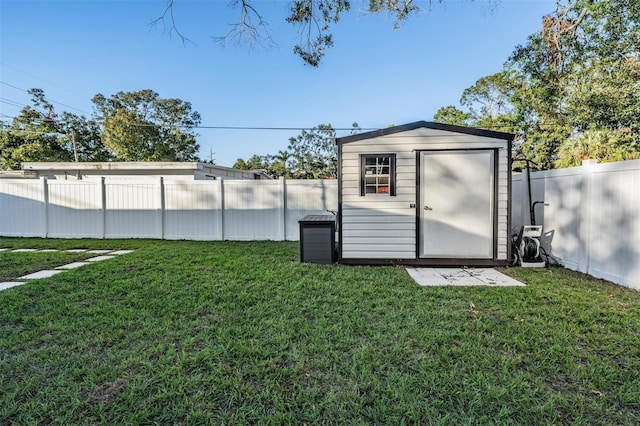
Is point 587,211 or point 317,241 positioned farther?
point 317,241

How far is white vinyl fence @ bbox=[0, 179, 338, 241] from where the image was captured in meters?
7.81

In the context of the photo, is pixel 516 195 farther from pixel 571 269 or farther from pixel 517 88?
pixel 517 88

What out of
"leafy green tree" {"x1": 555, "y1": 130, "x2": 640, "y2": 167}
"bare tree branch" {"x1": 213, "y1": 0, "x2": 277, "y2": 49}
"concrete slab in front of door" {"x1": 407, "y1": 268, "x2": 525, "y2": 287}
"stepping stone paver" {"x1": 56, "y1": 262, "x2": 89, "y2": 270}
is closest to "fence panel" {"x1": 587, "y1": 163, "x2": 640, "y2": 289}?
"concrete slab in front of door" {"x1": 407, "y1": 268, "x2": 525, "y2": 287}

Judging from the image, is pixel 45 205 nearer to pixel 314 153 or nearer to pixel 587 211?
pixel 587 211

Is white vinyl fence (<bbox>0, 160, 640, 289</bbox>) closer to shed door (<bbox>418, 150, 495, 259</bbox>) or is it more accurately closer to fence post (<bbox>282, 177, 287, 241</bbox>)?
fence post (<bbox>282, 177, 287, 241</bbox>)

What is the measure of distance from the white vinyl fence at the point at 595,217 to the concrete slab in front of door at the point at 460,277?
1207 millimetres

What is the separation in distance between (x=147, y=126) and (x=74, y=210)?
1577 centimetres

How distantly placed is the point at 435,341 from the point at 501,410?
756 mm

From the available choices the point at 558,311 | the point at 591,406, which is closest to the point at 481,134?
the point at 558,311

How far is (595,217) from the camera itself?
4.21 meters

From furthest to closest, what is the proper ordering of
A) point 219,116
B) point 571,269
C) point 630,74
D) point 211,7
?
point 219,116, point 630,74, point 211,7, point 571,269

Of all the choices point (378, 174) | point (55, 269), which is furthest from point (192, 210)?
point (378, 174)

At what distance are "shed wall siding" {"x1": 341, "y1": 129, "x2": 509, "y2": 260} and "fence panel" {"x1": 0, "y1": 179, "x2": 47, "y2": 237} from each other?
8.53 m

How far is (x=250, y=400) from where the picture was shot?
1716 mm
